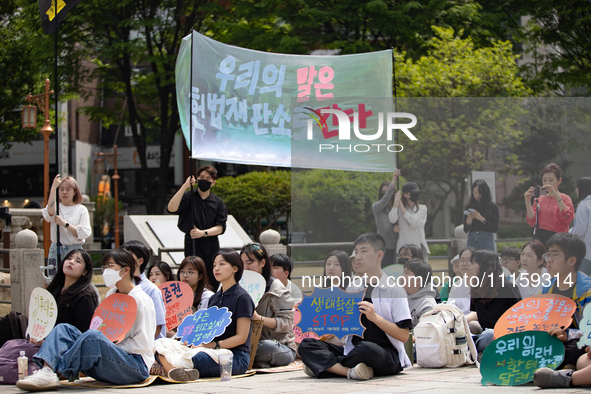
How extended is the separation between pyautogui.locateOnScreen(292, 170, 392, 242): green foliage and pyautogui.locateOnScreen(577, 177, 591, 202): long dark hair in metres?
1.48

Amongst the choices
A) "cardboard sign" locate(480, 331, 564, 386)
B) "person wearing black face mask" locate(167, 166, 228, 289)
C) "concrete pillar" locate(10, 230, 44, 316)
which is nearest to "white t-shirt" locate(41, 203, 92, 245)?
"person wearing black face mask" locate(167, 166, 228, 289)

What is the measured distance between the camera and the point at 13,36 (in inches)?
853

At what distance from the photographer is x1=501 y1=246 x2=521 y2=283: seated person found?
538cm

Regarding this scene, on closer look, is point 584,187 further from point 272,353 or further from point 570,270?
point 272,353

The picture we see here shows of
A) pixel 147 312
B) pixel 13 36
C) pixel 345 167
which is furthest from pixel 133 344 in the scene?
pixel 13 36

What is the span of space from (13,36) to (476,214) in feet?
66.7

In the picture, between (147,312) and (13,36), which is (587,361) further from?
(13,36)

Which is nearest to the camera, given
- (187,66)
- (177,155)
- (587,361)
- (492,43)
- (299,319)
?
(587,361)

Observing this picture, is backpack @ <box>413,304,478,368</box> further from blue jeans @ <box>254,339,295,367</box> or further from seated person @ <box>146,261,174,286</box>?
seated person @ <box>146,261,174,286</box>

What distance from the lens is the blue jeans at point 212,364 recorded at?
5.45 meters

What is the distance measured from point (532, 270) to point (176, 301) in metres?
3.20

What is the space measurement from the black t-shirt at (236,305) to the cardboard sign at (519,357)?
6.40 ft

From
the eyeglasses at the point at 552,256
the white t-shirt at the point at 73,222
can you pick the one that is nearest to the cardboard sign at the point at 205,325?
the white t-shirt at the point at 73,222

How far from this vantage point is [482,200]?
516cm
